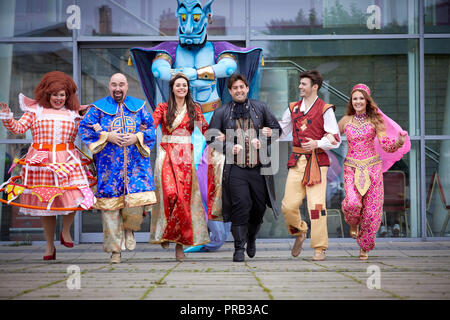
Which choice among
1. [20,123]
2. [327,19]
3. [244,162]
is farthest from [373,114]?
[20,123]

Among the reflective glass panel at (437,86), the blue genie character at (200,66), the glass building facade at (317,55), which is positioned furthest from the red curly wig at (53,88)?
the reflective glass panel at (437,86)

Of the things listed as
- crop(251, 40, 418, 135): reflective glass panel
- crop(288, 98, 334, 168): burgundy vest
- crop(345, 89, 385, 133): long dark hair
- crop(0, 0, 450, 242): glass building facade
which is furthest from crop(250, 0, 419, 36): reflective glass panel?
crop(288, 98, 334, 168): burgundy vest

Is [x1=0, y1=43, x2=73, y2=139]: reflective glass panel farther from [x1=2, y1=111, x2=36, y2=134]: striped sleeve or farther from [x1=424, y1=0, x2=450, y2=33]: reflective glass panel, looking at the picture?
[x1=424, y1=0, x2=450, y2=33]: reflective glass panel

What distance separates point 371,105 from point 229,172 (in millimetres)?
1560

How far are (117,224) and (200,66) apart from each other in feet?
6.19

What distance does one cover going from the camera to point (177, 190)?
17.1ft

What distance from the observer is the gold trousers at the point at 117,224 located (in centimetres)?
505

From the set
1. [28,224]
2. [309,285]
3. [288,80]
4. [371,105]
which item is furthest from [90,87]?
[309,285]

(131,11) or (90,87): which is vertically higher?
(131,11)

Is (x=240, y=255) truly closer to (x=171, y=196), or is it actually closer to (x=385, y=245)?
(x=171, y=196)

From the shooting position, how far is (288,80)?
746 cm

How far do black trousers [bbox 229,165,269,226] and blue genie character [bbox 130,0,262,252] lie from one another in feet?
1.34

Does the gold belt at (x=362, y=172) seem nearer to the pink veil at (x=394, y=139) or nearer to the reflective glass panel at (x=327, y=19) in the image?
the pink veil at (x=394, y=139)

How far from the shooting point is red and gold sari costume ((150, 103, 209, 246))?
5.20 m
